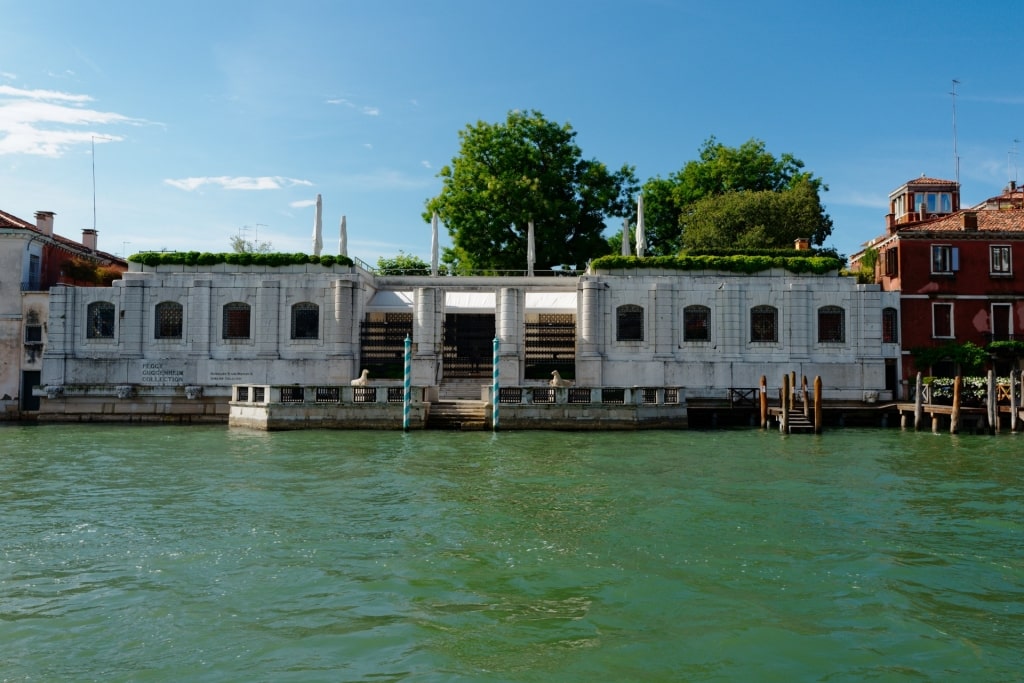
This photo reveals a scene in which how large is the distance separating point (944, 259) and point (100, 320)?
123 ft

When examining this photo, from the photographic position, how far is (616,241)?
5334cm

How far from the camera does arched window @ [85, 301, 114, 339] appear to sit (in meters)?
33.7

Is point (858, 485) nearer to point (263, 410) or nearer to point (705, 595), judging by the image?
point (705, 595)

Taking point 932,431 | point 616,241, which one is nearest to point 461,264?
point 616,241

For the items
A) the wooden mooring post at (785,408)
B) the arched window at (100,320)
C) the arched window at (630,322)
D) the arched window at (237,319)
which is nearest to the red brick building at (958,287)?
the wooden mooring post at (785,408)

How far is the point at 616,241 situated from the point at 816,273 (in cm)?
2027

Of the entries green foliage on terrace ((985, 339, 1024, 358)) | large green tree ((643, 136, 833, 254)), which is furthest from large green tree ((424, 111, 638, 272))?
green foliage on terrace ((985, 339, 1024, 358))

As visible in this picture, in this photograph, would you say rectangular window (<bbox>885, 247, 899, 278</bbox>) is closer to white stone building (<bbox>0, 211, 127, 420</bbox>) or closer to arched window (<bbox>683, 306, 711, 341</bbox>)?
arched window (<bbox>683, 306, 711, 341</bbox>)

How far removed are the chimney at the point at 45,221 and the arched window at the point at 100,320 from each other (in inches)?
257

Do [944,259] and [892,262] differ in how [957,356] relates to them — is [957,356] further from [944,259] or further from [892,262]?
[892,262]

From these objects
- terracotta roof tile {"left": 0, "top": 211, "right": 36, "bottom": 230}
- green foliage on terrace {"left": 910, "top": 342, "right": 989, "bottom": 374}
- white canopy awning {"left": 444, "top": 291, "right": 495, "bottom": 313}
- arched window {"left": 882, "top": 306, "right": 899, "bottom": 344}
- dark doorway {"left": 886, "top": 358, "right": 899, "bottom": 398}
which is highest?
terracotta roof tile {"left": 0, "top": 211, "right": 36, "bottom": 230}

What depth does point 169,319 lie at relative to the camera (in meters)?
33.9

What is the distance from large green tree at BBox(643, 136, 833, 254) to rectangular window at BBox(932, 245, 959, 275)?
9024 millimetres

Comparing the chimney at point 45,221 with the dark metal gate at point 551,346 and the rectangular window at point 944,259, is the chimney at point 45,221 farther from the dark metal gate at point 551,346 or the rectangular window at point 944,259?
the rectangular window at point 944,259
